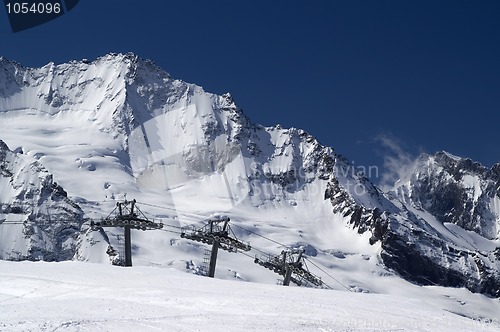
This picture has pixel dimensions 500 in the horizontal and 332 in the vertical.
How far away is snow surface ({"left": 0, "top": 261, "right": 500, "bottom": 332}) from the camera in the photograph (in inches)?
1152

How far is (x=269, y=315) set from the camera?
107 ft

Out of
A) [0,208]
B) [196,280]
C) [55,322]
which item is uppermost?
[0,208]

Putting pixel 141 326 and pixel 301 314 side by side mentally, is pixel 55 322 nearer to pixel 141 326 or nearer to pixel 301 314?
pixel 141 326

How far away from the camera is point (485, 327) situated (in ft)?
111

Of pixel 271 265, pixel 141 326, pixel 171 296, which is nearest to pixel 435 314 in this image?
pixel 171 296

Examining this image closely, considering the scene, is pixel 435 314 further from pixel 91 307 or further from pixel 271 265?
pixel 271 265

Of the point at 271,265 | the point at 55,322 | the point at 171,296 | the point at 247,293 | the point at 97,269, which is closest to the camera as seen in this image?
the point at 55,322

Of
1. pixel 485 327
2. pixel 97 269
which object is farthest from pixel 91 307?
pixel 485 327

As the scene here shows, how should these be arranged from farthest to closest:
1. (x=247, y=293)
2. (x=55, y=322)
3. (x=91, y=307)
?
(x=247, y=293) < (x=91, y=307) < (x=55, y=322)

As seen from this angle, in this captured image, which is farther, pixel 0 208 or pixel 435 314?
pixel 0 208

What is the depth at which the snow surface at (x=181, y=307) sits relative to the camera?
96.0 feet

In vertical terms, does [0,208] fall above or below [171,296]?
above

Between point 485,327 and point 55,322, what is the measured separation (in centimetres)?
2089

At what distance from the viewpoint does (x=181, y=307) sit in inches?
1320
